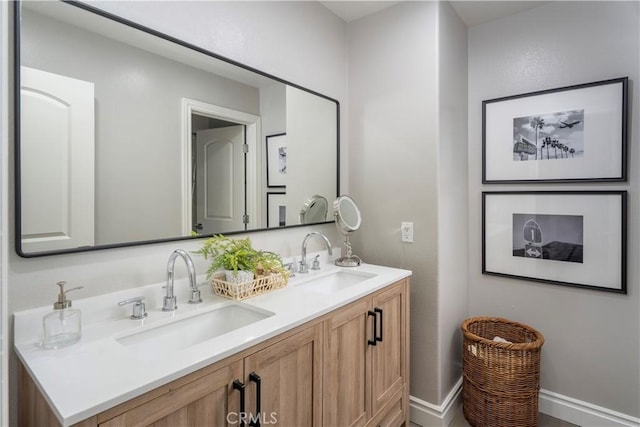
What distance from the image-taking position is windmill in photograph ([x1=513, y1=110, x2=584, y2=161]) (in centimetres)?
207

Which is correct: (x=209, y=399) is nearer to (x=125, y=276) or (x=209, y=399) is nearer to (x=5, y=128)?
(x=125, y=276)

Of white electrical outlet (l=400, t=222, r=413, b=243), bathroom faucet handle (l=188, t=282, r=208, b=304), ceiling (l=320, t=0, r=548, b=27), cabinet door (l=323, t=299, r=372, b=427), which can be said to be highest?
ceiling (l=320, t=0, r=548, b=27)

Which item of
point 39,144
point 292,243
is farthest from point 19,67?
point 292,243

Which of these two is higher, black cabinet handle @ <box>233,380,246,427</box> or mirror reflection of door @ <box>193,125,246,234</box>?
mirror reflection of door @ <box>193,125,246,234</box>

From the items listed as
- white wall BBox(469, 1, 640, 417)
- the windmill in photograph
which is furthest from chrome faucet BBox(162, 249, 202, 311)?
the windmill in photograph

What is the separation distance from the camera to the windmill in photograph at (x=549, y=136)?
2066 mm

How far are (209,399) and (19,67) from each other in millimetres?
1137

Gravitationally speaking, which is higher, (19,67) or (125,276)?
(19,67)

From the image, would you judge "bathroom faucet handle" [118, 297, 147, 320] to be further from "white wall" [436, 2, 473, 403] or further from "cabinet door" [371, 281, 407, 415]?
"white wall" [436, 2, 473, 403]

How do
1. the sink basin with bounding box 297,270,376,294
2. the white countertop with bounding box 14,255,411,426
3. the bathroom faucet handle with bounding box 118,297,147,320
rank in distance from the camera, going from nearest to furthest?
the white countertop with bounding box 14,255,411,426, the bathroom faucet handle with bounding box 118,297,147,320, the sink basin with bounding box 297,270,376,294

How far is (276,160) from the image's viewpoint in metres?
Result: 1.89

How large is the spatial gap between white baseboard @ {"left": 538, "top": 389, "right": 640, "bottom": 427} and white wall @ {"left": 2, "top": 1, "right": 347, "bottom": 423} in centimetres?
165

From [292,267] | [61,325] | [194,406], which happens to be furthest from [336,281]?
[61,325]

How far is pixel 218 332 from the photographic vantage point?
134cm
